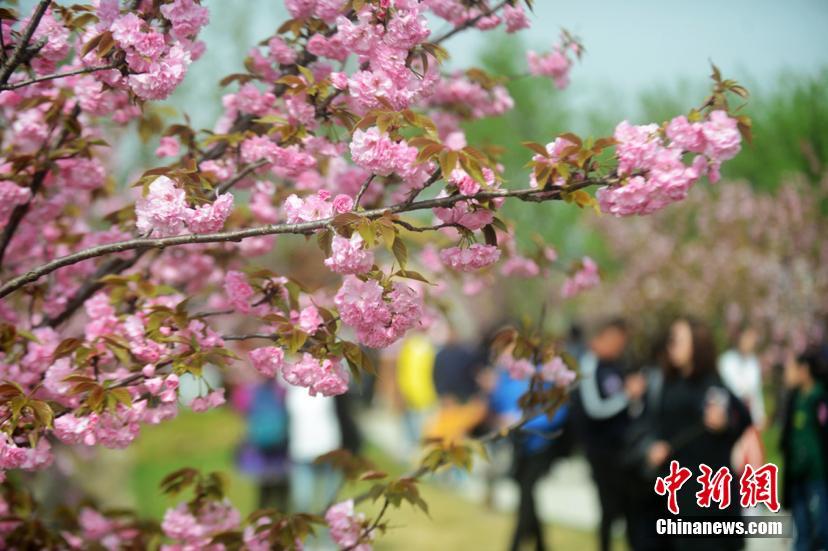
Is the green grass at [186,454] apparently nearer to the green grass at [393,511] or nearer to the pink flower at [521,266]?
the green grass at [393,511]

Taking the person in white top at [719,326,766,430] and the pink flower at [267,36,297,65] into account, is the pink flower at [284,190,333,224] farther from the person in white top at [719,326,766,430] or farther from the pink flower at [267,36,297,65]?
the person in white top at [719,326,766,430]

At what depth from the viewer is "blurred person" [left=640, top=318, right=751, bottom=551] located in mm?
5133

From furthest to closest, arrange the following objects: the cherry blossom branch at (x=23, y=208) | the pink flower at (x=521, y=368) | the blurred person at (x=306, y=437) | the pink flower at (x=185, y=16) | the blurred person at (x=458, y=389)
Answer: the blurred person at (x=458, y=389)
the blurred person at (x=306, y=437)
the pink flower at (x=521, y=368)
the cherry blossom branch at (x=23, y=208)
the pink flower at (x=185, y=16)

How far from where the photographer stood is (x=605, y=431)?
22.0 feet

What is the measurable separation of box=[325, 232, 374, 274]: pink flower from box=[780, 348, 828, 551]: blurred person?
14.4 feet

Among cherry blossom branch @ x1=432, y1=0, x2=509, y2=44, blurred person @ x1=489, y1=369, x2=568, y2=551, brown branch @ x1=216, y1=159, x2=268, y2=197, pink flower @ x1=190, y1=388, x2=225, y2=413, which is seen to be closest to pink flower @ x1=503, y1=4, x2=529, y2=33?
cherry blossom branch @ x1=432, y1=0, x2=509, y2=44

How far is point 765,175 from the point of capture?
56.1ft

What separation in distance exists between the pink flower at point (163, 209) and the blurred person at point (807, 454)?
4.62 m

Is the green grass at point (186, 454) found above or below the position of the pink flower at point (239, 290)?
below

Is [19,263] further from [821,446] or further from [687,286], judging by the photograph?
[687,286]

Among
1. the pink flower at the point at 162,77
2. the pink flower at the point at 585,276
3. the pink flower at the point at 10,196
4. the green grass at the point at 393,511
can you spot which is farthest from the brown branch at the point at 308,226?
the pink flower at the point at 585,276

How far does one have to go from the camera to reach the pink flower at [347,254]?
2178 mm

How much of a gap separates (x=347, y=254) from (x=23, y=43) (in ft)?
3.40

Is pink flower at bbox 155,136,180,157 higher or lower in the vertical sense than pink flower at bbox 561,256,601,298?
higher
